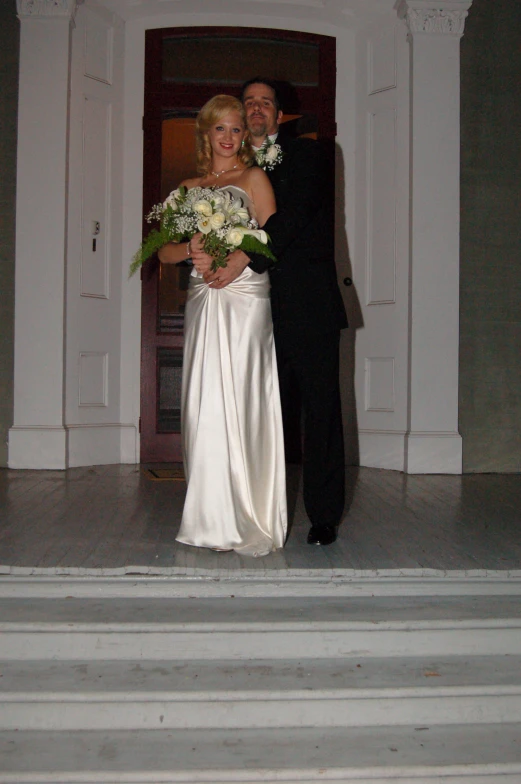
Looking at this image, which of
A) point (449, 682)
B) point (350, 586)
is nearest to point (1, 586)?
point (350, 586)

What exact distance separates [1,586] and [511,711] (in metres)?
1.53

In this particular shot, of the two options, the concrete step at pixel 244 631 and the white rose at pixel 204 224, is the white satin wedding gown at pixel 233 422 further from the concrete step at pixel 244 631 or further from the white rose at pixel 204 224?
the concrete step at pixel 244 631

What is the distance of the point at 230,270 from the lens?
2.88 meters

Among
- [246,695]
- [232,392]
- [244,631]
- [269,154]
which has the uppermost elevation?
[269,154]

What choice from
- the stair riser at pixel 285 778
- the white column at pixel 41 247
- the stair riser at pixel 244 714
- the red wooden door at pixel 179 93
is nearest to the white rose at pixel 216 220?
the stair riser at pixel 244 714

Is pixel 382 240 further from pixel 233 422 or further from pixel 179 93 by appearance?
pixel 233 422

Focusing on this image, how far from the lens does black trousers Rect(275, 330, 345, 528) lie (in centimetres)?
304

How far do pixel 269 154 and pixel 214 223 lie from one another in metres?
0.41

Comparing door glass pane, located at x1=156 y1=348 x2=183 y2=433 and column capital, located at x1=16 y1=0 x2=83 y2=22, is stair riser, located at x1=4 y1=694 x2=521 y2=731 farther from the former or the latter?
column capital, located at x1=16 y1=0 x2=83 y2=22

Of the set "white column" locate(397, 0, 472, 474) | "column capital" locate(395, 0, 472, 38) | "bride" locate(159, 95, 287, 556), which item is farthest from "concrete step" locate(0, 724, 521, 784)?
"column capital" locate(395, 0, 472, 38)

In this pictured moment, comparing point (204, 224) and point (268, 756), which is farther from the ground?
point (204, 224)

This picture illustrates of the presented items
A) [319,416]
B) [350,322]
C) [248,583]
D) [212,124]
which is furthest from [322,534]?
[350,322]

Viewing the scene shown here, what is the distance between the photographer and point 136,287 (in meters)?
5.43

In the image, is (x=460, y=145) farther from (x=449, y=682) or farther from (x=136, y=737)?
(x=136, y=737)
